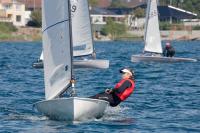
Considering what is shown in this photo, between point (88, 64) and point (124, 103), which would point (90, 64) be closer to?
point (88, 64)

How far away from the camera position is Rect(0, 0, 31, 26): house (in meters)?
154

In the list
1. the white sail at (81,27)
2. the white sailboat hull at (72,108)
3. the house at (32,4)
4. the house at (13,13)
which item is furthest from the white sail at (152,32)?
the house at (32,4)

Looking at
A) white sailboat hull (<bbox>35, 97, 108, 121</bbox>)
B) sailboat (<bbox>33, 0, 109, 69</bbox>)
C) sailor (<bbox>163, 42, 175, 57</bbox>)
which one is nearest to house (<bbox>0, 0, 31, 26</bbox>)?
sailor (<bbox>163, 42, 175, 57</bbox>)

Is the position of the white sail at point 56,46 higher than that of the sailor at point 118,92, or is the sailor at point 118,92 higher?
the white sail at point 56,46

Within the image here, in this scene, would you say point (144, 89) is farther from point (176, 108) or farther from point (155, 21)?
point (155, 21)

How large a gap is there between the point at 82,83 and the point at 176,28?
121 metres

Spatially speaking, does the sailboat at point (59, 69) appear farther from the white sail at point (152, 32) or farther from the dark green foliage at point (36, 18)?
the dark green foliage at point (36, 18)

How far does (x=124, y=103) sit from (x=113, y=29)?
125m

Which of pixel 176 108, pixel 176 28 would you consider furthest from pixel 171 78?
pixel 176 28

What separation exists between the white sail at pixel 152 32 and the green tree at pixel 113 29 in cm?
9530

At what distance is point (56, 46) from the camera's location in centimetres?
2314

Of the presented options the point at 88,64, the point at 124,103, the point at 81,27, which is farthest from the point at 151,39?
the point at 124,103

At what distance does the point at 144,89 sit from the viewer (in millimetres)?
34719

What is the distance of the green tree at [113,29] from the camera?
503 feet
